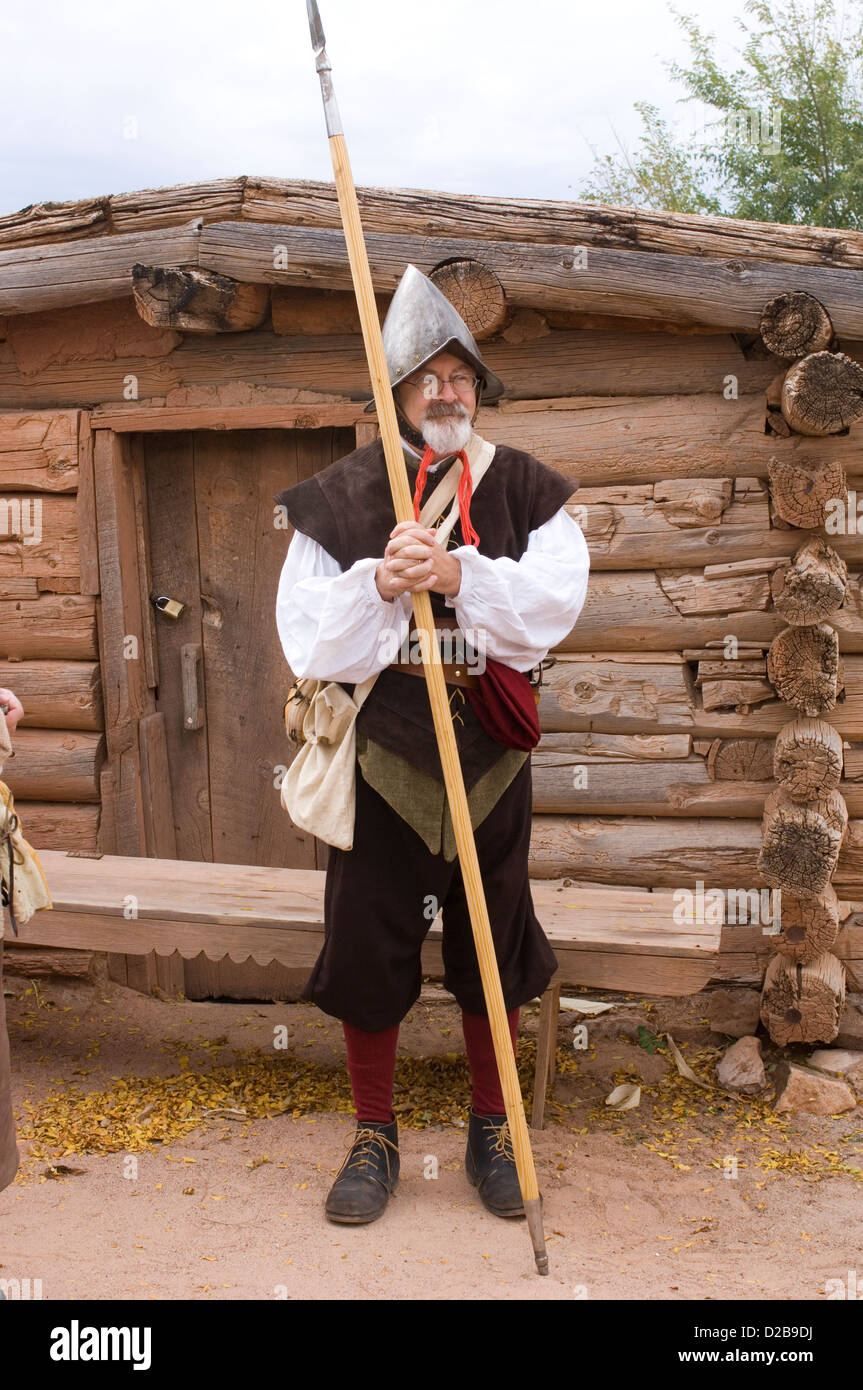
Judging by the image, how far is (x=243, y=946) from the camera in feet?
13.1

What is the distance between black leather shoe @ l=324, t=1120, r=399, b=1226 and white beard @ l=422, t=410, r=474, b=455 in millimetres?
1892

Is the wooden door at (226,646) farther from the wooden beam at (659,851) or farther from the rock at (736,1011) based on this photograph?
the rock at (736,1011)

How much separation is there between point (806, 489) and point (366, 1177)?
8.45 ft

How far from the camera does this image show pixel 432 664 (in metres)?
2.83

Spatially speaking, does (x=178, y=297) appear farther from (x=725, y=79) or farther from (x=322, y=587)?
(x=725, y=79)

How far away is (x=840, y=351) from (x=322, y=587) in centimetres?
226

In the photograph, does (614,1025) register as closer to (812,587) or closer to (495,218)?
(812,587)

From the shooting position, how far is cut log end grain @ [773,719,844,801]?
404 cm

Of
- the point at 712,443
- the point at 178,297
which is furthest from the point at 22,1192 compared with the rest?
the point at 712,443

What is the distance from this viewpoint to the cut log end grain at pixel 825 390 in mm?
3857

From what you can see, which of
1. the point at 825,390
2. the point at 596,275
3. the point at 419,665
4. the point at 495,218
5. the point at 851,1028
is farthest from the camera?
the point at 851,1028

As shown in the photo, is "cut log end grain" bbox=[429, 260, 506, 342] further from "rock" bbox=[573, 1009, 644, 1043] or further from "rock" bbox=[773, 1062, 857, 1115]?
"rock" bbox=[773, 1062, 857, 1115]

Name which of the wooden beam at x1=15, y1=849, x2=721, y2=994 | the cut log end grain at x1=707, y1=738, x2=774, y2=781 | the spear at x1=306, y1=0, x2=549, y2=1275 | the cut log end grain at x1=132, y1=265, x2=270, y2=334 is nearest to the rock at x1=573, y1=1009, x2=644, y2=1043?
the wooden beam at x1=15, y1=849, x2=721, y2=994

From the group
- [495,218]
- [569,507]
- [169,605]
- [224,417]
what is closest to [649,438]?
[569,507]
